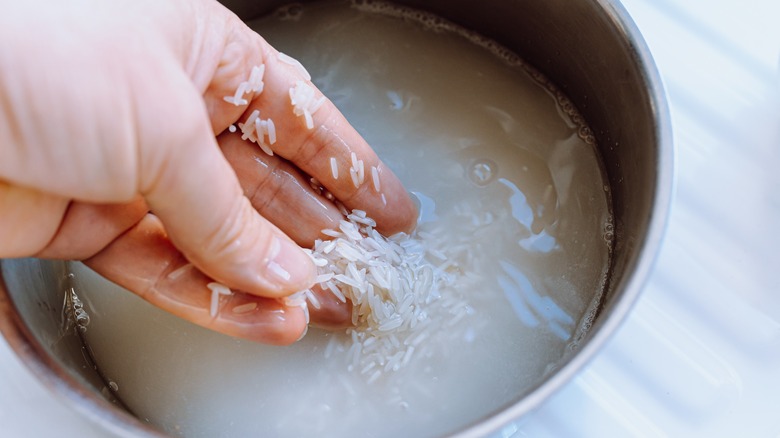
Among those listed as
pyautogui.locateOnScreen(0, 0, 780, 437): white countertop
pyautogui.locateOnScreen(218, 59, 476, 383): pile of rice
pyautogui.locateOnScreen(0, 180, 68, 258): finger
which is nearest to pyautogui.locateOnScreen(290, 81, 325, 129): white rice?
pyautogui.locateOnScreen(218, 59, 476, 383): pile of rice

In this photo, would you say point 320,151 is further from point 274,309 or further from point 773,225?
point 773,225

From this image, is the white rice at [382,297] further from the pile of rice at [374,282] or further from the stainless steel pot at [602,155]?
the stainless steel pot at [602,155]

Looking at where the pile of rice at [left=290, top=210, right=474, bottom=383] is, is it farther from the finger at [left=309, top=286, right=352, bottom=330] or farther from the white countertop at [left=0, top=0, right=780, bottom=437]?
the white countertop at [left=0, top=0, right=780, bottom=437]

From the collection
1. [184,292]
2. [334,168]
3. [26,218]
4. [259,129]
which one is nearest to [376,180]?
[334,168]

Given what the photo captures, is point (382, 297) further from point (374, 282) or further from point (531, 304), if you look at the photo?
point (531, 304)

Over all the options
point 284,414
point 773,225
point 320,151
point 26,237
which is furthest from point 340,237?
point 773,225
